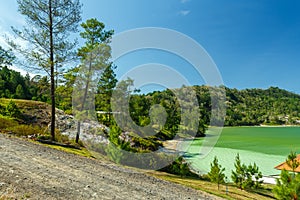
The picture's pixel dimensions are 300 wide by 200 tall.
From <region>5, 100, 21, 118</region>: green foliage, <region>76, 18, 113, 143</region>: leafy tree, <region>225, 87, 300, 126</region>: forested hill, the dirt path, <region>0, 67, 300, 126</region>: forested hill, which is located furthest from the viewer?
<region>225, 87, 300, 126</region>: forested hill

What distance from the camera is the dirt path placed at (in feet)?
16.3

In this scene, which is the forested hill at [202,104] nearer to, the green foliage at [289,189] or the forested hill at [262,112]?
the forested hill at [262,112]

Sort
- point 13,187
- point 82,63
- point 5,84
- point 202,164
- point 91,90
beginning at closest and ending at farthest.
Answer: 1. point 13,187
2. point 82,63
3. point 91,90
4. point 202,164
5. point 5,84

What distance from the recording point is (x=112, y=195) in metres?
5.51

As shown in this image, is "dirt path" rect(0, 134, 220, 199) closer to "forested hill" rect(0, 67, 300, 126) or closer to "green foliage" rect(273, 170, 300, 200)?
"green foliage" rect(273, 170, 300, 200)

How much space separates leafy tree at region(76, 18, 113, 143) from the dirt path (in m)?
6.54

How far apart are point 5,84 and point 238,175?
47.8 m

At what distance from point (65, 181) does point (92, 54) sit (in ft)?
32.2

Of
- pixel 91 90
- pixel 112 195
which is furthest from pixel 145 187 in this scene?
pixel 91 90

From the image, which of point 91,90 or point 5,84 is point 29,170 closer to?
point 91,90

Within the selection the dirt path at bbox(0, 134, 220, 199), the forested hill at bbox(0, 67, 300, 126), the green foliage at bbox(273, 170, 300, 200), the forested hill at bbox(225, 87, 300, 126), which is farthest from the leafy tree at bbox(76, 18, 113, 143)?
the forested hill at bbox(225, 87, 300, 126)

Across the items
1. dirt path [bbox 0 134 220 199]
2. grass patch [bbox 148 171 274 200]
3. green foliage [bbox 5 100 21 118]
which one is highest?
green foliage [bbox 5 100 21 118]

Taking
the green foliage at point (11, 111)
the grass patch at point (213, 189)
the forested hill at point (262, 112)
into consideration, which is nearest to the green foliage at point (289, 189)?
the grass patch at point (213, 189)

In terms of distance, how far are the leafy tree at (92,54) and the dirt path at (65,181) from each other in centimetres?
654
